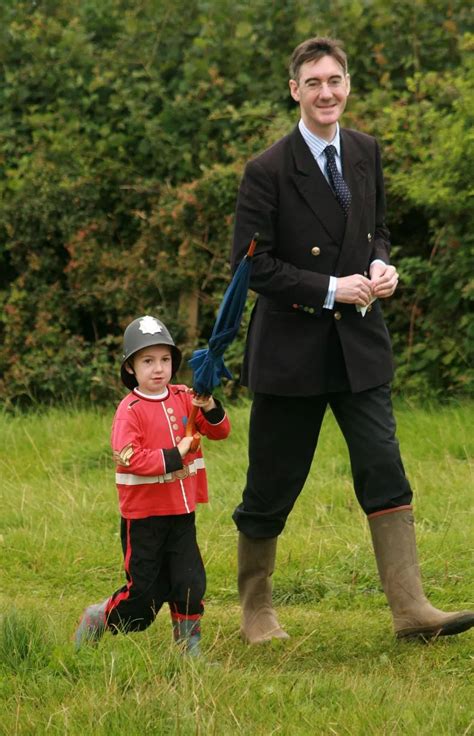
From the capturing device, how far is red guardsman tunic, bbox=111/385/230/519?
4949 millimetres

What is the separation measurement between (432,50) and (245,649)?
6.22 metres

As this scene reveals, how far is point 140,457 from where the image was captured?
16.2 feet

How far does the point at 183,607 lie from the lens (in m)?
5.13

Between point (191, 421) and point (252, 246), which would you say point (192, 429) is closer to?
point (191, 421)

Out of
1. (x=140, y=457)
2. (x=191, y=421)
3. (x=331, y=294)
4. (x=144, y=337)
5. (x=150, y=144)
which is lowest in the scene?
(x=140, y=457)

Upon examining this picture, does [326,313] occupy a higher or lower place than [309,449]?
higher

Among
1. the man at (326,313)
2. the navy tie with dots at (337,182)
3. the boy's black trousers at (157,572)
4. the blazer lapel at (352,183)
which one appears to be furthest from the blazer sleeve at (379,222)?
the boy's black trousers at (157,572)

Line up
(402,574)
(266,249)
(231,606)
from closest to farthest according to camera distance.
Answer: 1. (266,249)
2. (402,574)
3. (231,606)

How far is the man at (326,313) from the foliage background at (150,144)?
14.2 ft

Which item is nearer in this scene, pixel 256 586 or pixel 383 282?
pixel 383 282

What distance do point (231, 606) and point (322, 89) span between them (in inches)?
95.1

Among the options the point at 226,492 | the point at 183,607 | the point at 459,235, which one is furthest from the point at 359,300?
the point at 459,235

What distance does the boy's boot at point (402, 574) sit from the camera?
17.5 ft

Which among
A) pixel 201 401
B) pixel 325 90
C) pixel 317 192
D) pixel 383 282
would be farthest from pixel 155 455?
pixel 325 90
